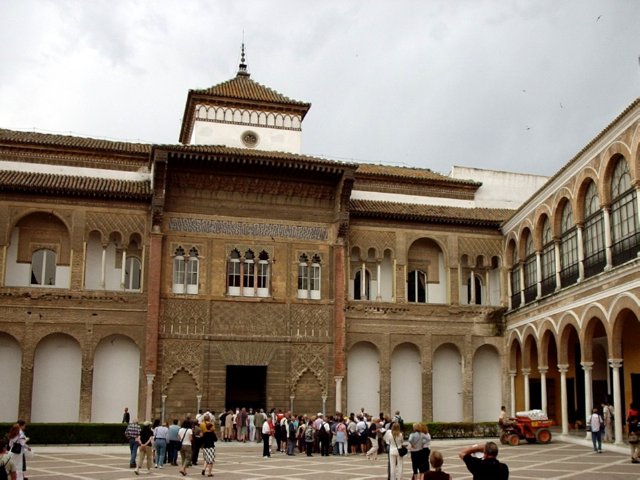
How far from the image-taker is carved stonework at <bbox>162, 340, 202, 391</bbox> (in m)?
27.0

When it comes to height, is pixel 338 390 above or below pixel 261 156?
below

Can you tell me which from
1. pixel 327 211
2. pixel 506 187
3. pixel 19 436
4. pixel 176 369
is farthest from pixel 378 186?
pixel 19 436

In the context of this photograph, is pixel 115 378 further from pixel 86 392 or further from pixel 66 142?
pixel 66 142

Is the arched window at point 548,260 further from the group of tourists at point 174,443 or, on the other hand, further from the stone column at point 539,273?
the group of tourists at point 174,443

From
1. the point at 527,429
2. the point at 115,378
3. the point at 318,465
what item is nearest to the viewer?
the point at 318,465

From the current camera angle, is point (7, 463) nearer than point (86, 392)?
Yes

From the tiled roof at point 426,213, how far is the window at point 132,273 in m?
8.21

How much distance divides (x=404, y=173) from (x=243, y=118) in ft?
23.6

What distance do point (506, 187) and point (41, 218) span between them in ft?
62.0

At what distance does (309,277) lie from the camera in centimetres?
2912

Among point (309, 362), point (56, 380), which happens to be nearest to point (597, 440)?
point (309, 362)

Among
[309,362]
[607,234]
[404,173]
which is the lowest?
[309,362]

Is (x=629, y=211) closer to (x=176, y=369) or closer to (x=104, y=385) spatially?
(x=176, y=369)

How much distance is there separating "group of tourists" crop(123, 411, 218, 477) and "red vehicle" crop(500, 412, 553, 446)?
10.1 meters
